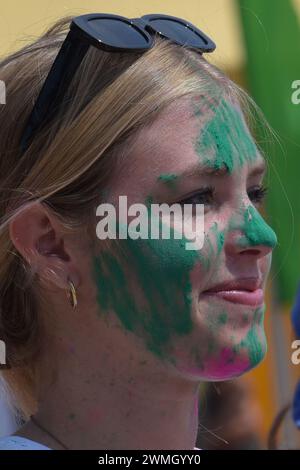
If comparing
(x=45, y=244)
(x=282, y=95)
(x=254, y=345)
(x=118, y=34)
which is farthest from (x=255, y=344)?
A: (x=282, y=95)

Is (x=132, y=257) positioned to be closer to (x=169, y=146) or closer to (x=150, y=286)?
(x=150, y=286)

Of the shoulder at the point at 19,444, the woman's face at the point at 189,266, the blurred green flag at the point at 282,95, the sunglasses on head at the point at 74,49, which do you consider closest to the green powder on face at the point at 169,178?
the woman's face at the point at 189,266

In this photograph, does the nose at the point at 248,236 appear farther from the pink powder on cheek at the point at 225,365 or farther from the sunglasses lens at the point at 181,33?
the sunglasses lens at the point at 181,33

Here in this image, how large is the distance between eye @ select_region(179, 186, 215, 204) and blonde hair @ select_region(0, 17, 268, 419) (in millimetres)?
138

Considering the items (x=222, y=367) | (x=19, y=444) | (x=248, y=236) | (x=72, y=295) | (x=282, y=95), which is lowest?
(x=19, y=444)

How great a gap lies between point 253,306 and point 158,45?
507 millimetres

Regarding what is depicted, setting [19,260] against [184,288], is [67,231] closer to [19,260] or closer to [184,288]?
[19,260]

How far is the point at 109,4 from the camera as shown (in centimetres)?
309

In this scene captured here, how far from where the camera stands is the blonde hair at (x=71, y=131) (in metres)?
1.46

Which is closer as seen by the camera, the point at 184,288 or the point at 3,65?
the point at 184,288

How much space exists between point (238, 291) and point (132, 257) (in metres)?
0.19

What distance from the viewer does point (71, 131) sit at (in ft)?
4.80

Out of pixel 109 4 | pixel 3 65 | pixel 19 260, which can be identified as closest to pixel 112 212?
pixel 19 260

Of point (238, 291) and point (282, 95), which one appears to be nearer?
point (238, 291)
